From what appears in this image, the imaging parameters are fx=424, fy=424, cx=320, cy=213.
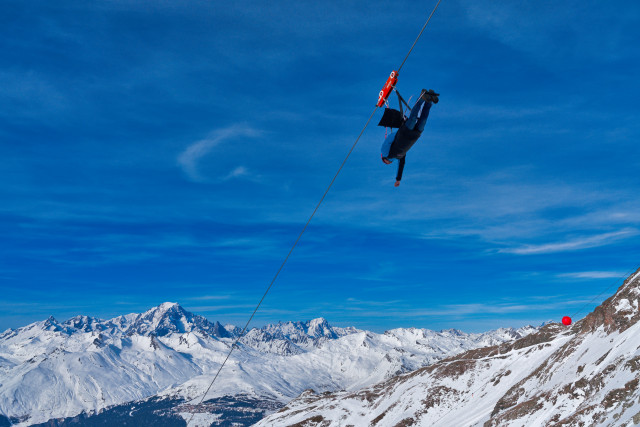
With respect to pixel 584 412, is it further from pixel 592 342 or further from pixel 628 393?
pixel 592 342

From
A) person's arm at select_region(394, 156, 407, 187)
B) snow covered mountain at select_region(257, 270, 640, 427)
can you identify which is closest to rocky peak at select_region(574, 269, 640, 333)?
snow covered mountain at select_region(257, 270, 640, 427)

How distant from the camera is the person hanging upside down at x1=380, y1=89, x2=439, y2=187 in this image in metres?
18.1

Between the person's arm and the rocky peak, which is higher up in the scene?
the person's arm

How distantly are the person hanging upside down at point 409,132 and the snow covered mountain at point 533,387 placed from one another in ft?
65.0

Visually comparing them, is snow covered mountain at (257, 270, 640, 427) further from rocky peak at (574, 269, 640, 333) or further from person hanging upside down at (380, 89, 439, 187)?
person hanging upside down at (380, 89, 439, 187)

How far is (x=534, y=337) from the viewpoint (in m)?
120

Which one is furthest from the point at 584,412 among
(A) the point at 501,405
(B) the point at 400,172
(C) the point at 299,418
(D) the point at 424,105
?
(C) the point at 299,418

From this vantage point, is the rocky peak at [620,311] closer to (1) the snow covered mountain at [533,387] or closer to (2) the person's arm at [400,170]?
(1) the snow covered mountain at [533,387]

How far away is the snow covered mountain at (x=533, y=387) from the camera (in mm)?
37656

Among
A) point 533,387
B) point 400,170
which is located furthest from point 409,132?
point 533,387

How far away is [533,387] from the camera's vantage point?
70812 mm

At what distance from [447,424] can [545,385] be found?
87.4 ft

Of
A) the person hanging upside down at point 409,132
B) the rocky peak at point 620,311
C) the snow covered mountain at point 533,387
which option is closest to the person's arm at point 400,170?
the person hanging upside down at point 409,132

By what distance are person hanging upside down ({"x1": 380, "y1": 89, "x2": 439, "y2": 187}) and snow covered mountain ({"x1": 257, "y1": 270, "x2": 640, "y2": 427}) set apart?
1980 cm
